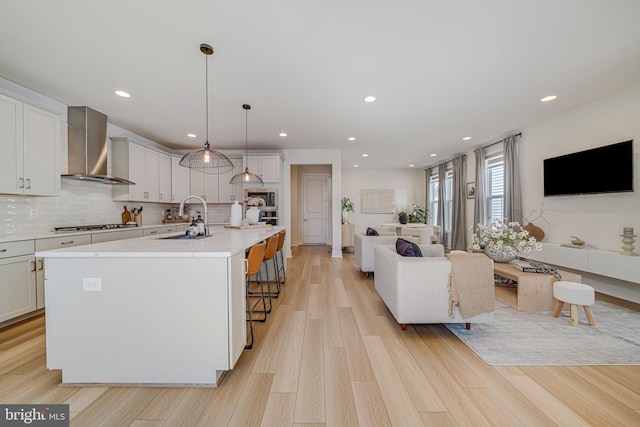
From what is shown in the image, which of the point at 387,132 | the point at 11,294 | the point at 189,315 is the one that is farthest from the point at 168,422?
the point at 387,132

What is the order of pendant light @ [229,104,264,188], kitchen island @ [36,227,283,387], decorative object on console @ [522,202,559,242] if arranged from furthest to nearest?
1. decorative object on console @ [522,202,559,242]
2. pendant light @ [229,104,264,188]
3. kitchen island @ [36,227,283,387]

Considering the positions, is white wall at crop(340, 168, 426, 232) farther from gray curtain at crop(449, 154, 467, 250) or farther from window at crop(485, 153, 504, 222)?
window at crop(485, 153, 504, 222)

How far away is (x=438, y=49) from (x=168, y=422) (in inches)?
132

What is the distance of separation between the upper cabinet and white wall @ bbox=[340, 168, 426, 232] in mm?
6777

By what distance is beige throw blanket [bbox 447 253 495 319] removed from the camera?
6.95 ft

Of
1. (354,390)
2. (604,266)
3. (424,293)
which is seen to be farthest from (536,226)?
(354,390)

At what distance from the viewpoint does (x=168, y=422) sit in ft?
4.22

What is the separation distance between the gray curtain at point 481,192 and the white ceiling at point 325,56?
156cm

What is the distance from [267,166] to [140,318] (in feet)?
13.5

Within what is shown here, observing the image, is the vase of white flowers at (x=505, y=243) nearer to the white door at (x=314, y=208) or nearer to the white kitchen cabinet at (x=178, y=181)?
the white door at (x=314, y=208)

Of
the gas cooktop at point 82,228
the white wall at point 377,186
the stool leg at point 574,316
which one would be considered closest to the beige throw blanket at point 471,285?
the stool leg at point 574,316

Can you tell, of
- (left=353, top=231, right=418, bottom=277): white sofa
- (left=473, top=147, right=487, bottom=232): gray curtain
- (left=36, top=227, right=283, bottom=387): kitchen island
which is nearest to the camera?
(left=36, top=227, right=283, bottom=387): kitchen island

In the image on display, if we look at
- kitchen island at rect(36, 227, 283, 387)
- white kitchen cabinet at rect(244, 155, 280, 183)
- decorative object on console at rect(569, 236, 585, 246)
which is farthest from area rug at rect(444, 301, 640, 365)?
white kitchen cabinet at rect(244, 155, 280, 183)

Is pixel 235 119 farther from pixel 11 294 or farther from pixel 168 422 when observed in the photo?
pixel 168 422
